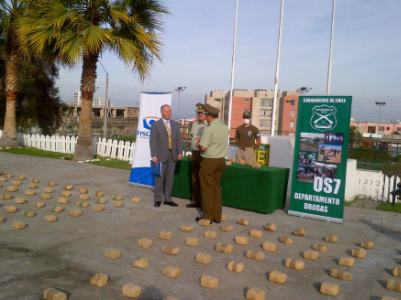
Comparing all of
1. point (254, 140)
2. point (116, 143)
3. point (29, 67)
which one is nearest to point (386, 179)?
point (254, 140)

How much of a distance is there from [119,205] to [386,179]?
20.6 feet

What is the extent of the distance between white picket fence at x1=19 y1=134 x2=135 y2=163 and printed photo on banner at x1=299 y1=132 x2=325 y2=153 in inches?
335

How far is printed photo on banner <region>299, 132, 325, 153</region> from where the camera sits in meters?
7.00

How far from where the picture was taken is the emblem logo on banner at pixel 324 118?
269 inches

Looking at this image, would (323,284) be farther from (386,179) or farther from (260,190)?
(386,179)

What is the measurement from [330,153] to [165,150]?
9.64 feet

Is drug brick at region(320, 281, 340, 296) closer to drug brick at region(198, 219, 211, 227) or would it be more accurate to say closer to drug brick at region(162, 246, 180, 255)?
drug brick at region(162, 246, 180, 255)

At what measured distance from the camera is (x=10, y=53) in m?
16.2

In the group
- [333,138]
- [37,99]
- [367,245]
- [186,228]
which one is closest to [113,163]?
[186,228]

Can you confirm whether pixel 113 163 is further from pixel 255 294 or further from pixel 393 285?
pixel 393 285

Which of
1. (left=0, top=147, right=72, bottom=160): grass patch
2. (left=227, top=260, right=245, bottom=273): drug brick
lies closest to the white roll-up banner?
(left=227, top=260, right=245, bottom=273): drug brick

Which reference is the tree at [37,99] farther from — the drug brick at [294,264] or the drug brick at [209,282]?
the drug brick at [209,282]

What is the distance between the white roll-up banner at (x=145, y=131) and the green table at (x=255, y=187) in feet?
7.38

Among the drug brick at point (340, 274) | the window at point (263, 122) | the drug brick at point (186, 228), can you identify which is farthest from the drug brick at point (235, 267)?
the window at point (263, 122)
